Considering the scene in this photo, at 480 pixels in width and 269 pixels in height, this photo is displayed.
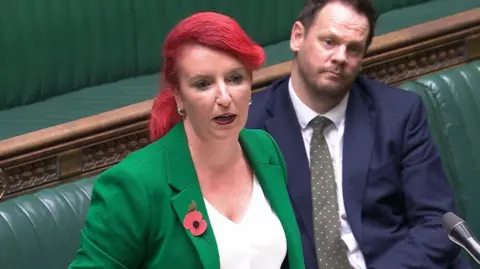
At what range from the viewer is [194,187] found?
1.21 meters

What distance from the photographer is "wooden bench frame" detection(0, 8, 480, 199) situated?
5.63 ft

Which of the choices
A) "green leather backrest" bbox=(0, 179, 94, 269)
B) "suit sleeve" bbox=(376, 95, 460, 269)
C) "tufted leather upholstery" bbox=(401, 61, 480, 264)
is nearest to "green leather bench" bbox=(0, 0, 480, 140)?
"green leather backrest" bbox=(0, 179, 94, 269)

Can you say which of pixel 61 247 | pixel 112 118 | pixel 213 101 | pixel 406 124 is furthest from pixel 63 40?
Result: pixel 213 101

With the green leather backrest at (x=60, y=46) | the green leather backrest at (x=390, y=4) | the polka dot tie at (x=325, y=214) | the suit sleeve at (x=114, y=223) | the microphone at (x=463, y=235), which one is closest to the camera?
the microphone at (x=463, y=235)

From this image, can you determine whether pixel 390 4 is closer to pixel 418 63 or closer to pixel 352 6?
pixel 418 63

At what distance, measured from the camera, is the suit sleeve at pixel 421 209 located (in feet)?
5.66

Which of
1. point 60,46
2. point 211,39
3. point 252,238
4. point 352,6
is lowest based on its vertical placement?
point 60,46

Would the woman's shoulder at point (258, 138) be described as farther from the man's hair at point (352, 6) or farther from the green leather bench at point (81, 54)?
the green leather bench at point (81, 54)

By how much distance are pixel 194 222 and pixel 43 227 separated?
53 centimetres

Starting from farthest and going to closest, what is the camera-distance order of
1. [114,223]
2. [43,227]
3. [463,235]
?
1. [43,227]
2. [114,223]
3. [463,235]

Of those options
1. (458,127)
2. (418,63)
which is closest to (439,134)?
(458,127)

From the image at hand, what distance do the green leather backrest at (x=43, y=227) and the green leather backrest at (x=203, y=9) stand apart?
76 cm

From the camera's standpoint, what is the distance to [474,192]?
2.12m

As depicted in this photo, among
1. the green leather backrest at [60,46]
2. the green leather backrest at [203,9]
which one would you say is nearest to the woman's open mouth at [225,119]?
the green leather backrest at [60,46]
